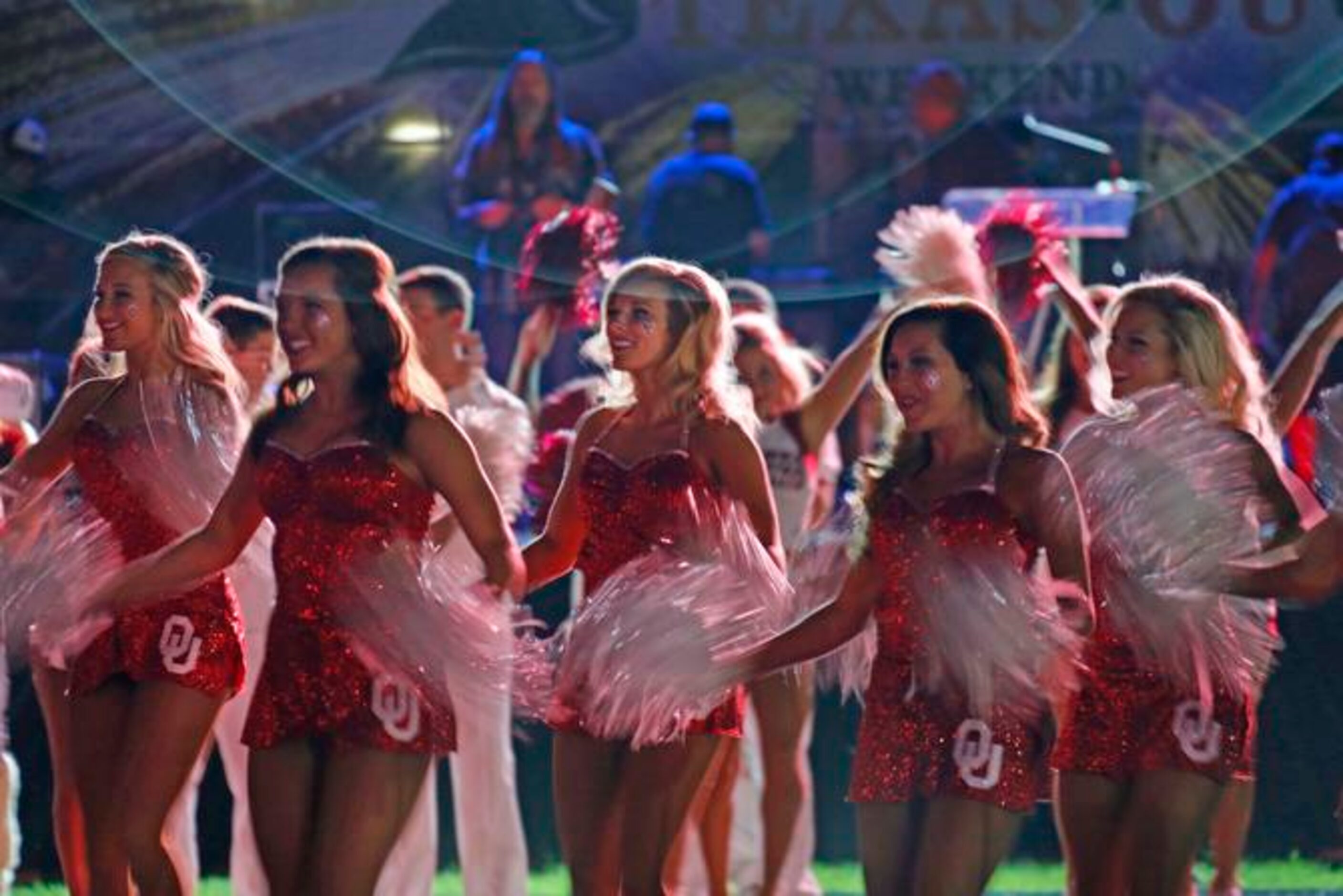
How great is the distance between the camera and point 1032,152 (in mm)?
7406

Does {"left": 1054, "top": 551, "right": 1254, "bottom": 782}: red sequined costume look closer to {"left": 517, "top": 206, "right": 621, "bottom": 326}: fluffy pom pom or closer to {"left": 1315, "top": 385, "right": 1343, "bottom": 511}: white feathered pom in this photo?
{"left": 1315, "top": 385, "right": 1343, "bottom": 511}: white feathered pom

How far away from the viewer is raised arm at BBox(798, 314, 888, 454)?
5910 millimetres

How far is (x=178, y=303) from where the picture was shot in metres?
5.00

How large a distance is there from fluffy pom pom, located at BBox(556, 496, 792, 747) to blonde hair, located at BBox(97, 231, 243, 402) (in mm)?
1044

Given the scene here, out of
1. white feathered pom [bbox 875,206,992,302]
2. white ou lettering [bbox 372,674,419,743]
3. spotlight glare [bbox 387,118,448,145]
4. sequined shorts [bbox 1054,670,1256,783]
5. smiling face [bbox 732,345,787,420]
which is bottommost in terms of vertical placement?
sequined shorts [bbox 1054,670,1256,783]

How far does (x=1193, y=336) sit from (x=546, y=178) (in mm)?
2747

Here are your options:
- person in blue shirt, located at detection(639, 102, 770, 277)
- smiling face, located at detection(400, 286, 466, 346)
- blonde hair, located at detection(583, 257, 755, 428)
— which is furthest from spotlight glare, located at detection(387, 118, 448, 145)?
blonde hair, located at detection(583, 257, 755, 428)

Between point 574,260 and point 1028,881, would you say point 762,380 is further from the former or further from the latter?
point 1028,881

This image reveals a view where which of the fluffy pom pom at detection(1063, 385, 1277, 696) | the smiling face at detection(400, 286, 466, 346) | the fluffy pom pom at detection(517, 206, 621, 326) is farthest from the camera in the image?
the fluffy pom pom at detection(517, 206, 621, 326)

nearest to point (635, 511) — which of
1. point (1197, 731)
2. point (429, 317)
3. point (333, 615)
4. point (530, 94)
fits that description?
point (333, 615)

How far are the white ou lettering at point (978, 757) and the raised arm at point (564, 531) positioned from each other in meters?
1.03

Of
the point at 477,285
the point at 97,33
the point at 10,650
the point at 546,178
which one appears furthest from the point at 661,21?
the point at 10,650

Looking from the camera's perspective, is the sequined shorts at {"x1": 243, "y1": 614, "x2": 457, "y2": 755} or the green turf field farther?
the green turf field

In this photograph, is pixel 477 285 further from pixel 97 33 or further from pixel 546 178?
pixel 97 33
